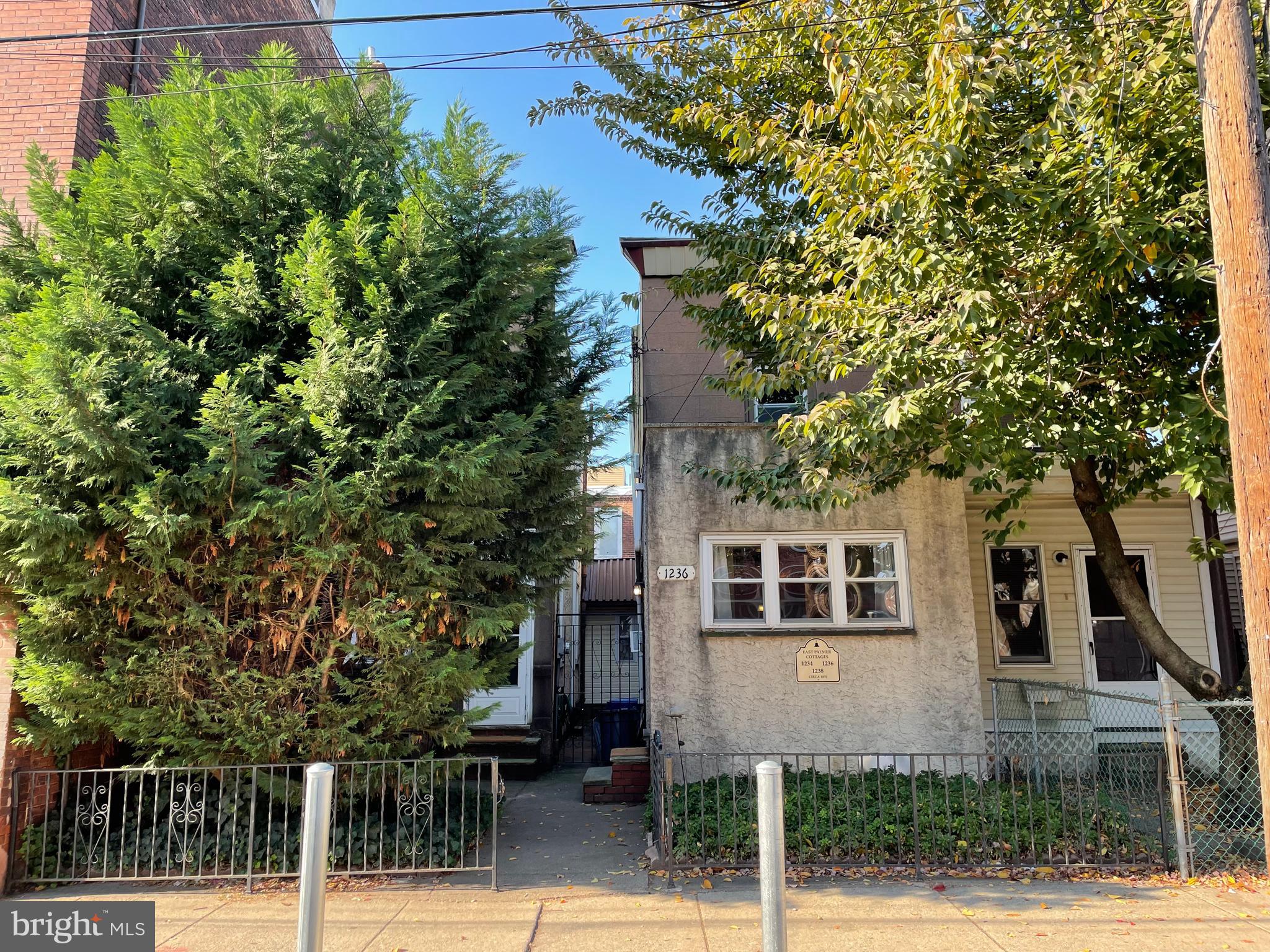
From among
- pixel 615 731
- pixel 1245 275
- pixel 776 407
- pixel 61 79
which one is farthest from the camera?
pixel 615 731

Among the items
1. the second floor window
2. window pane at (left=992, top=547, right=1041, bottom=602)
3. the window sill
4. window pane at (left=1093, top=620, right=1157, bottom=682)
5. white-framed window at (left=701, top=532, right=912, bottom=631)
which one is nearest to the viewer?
the window sill

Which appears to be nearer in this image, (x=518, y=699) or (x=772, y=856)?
(x=772, y=856)

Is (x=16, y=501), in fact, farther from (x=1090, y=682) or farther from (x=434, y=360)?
(x=1090, y=682)

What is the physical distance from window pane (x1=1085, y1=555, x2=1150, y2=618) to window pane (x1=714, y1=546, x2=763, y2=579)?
5312 millimetres

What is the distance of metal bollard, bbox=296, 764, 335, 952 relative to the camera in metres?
3.86

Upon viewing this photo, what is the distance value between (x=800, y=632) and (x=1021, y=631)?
448 centimetres

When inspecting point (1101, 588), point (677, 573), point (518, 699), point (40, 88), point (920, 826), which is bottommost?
point (920, 826)

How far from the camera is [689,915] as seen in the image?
5.52 meters

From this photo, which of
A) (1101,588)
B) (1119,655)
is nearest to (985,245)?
(1101,588)

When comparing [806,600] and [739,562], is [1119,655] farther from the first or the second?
[739,562]

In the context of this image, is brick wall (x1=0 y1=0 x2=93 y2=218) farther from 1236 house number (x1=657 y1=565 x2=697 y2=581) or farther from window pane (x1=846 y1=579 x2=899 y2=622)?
window pane (x1=846 y1=579 x2=899 y2=622)

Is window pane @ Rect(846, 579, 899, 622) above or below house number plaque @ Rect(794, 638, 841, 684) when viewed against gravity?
above

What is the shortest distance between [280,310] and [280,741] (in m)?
3.55

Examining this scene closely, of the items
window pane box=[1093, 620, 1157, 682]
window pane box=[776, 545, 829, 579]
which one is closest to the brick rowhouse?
window pane box=[776, 545, 829, 579]
